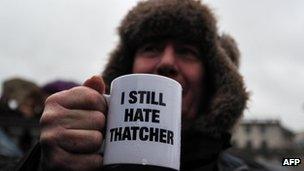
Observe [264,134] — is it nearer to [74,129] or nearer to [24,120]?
[24,120]

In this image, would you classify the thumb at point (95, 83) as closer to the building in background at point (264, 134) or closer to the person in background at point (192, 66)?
the person in background at point (192, 66)

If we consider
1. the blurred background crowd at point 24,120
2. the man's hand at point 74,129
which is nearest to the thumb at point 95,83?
the man's hand at point 74,129

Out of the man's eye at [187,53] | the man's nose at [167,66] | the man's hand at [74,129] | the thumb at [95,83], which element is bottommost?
the man's hand at [74,129]

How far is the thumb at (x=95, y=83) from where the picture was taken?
0.94m

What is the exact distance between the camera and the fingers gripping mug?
0.87 m

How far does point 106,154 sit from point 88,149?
1.6 inches

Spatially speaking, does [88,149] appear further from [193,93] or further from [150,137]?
[193,93]

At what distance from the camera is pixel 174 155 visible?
2.95ft

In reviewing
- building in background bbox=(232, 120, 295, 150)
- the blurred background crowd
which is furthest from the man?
building in background bbox=(232, 120, 295, 150)

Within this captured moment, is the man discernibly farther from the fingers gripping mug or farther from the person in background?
the fingers gripping mug

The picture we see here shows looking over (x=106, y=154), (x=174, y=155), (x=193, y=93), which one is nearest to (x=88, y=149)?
(x=106, y=154)

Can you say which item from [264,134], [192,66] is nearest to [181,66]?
[192,66]

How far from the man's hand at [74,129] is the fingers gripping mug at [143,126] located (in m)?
0.03

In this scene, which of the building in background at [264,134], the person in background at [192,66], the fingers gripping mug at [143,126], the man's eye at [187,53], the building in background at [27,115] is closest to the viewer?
the fingers gripping mug at [143,126]
